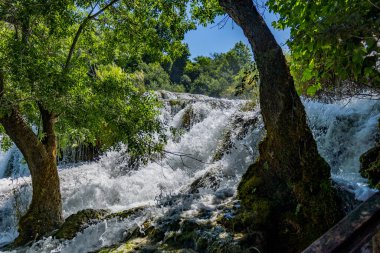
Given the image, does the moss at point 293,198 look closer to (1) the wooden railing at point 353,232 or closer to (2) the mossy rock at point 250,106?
(1) the wooden railing at point 353,232

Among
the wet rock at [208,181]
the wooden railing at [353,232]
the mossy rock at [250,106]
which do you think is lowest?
the wet rock at [208,181]

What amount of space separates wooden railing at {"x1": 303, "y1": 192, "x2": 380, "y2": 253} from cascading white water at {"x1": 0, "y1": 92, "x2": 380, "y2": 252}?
118 inches

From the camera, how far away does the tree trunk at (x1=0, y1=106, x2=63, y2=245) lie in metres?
8.35

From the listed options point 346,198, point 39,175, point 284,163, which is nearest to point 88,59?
point 39,175

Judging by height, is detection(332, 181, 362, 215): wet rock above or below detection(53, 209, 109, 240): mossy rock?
above

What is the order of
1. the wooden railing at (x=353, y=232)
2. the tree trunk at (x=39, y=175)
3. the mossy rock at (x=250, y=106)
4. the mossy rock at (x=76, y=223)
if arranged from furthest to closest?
1. the mossy rock at (x=250, y=106)
2. the tree trunk at (x=39, y=175)
3. the mossy rock at (x=76, y=223)
4. the wooden railing at (x=353, y=232)

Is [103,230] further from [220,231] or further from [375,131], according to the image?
[375,131]

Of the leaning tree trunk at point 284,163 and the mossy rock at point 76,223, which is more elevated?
the leaning tree trunk at point 284,163

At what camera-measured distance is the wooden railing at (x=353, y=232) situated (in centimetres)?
178

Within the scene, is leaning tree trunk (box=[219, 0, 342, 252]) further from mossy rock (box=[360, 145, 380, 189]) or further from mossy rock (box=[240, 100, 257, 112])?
mossy rock (box=[240, 100, 257, 112])

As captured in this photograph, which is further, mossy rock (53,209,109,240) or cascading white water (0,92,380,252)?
mossy rock (53,209,109,240)

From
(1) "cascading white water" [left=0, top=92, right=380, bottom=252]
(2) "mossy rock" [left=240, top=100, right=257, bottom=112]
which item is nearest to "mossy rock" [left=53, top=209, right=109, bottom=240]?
(1) "cascading white water" [left=0, top=92, right=380, bottom=252]

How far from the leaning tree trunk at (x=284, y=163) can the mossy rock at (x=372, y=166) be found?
2.42ft

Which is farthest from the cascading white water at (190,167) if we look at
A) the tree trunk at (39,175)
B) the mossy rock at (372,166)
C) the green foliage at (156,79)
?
the green foliage at (156,79)
